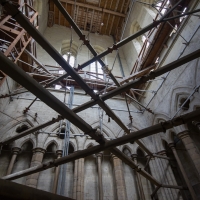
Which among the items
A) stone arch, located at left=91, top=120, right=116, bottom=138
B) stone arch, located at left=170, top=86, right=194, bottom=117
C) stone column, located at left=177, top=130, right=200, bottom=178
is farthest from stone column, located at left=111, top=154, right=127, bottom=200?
stone arch, located at left=170, top=86, right=194, bottom=117

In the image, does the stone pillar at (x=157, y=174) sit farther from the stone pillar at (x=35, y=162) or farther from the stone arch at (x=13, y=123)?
the stone arch at (x=13, y=123)

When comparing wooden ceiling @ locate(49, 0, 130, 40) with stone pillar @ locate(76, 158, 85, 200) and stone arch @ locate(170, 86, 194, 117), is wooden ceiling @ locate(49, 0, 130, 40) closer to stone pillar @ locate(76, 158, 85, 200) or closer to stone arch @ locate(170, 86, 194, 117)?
stone arch @ locate(170, 86, 194, 117)

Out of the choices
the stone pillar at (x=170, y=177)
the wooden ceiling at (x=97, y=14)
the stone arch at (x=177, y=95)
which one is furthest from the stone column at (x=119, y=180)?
the wooden ceiling at (x=97, y=14)

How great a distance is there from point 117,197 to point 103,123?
286 centimetres

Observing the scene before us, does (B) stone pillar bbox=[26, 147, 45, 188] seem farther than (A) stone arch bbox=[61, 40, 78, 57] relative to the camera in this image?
No

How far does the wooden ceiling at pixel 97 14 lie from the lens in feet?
44.2

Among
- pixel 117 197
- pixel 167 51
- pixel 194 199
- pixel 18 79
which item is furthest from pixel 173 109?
pixel 18 79

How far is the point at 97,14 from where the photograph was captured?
14.1m

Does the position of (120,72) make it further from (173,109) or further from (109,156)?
(109,156)

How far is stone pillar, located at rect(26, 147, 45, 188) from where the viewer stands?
491 centimetres

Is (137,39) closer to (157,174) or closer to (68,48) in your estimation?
(68,48)

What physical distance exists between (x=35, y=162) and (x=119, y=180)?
109 inches

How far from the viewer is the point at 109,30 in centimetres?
1509

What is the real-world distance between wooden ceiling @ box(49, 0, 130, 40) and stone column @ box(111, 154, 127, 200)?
450 inches
